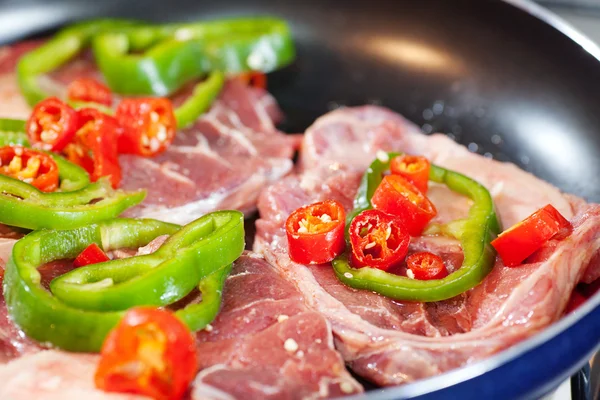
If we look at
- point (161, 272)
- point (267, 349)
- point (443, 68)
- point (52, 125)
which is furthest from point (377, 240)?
point (443, 68)

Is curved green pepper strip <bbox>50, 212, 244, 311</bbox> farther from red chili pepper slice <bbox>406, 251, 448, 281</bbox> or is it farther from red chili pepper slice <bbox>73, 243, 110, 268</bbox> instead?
red chili pepper slice <bbox>406, 251, 448, 281</bbox>

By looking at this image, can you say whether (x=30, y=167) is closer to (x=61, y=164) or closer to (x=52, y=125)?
(x=61, y=164)

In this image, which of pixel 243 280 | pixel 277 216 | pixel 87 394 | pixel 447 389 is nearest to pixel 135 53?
pixel 277 216

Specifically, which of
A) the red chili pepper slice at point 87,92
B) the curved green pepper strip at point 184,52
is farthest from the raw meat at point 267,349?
the curved green pepper strip at point 184,52

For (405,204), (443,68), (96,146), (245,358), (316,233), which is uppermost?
(443,68)

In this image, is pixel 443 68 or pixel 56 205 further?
pixel 443 68

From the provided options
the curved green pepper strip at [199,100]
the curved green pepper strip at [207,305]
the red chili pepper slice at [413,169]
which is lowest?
the curved green pepper strip at [207,305]

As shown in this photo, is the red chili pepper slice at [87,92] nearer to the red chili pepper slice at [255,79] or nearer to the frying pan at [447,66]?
the red chili pepper slice at [255,79]
